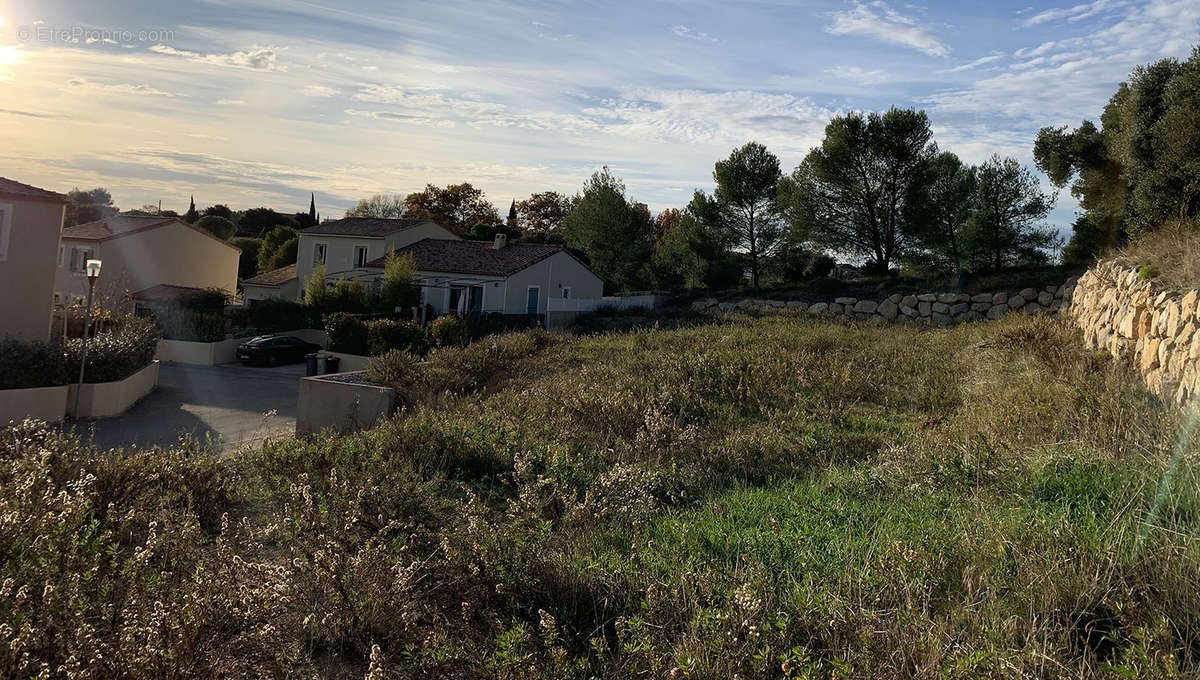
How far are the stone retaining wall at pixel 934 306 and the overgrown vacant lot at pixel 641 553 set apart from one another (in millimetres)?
17302

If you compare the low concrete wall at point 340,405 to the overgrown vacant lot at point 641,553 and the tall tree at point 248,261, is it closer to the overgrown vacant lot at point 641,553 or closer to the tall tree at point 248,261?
the overgrown vacant lot at point 641,553

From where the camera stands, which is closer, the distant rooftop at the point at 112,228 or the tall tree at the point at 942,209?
the tall tree at the point at 942,209

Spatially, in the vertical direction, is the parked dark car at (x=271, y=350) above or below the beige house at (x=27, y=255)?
below

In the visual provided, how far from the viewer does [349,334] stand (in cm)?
2427

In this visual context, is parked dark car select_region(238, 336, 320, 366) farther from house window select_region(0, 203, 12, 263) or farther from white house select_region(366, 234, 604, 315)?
house window select_region(0, 203, 12, 263)

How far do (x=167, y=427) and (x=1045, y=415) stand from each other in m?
15.6

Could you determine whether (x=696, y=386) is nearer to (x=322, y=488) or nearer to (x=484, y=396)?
(x=484, y=396)

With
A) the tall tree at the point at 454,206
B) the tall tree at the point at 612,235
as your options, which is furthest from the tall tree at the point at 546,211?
the tall tree at the point at 612,235

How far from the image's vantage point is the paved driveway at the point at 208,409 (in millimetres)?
13688

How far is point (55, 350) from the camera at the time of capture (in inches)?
618

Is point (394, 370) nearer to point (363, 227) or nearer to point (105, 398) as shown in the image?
point (105, 398)

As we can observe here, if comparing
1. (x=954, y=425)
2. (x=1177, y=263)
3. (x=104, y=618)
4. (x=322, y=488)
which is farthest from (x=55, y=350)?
(x=1177, y=263)

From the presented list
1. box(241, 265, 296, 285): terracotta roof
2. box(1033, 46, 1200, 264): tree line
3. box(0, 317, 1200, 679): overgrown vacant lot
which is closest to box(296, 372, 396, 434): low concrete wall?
box(0, 317, 1200, 679): overgrown vacant lot

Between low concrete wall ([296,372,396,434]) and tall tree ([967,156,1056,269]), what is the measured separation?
24866 millimetres
